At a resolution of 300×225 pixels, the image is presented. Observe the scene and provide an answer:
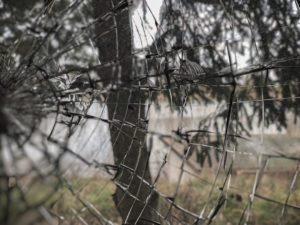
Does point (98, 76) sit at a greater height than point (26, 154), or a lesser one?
greater

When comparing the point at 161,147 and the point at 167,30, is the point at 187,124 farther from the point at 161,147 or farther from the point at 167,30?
the point at 167,30

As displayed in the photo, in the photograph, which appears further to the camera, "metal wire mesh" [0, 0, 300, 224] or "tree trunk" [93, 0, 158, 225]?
"tree trunk" [93, 0, 158, 225]

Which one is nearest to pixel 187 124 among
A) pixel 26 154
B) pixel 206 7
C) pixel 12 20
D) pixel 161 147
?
pixel 161 147

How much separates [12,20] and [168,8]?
1.36m

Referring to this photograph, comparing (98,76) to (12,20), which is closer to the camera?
(98,76)

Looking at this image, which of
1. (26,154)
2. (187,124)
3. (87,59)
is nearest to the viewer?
(26,154)

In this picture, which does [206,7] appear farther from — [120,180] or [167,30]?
[120,180]

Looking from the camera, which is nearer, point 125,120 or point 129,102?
point 129,102

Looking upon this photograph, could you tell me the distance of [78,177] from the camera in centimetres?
69

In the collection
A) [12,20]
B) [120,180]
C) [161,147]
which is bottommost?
[120,180]

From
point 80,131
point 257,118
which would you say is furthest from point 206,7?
point 257,118

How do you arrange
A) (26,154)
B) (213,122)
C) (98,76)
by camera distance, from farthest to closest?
(213,122) < (98,76) < (26,154)

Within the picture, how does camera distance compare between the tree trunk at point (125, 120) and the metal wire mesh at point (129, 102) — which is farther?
the tree trunk at point (125, 120)

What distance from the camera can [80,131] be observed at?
70 cm
